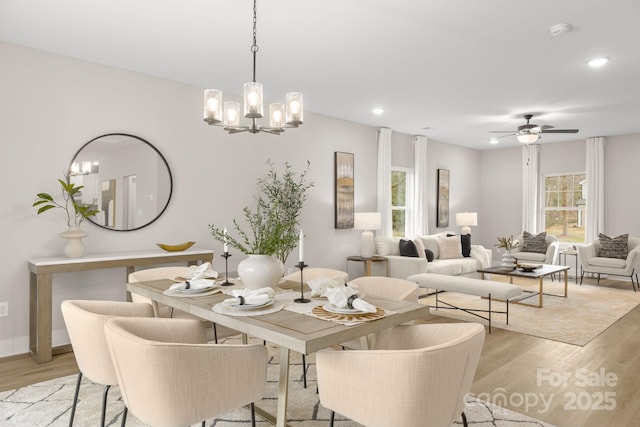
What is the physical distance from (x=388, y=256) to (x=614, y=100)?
11.5ft

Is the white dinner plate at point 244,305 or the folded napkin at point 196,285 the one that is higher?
the folded napkin at point 196,285

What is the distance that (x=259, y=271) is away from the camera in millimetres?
2383

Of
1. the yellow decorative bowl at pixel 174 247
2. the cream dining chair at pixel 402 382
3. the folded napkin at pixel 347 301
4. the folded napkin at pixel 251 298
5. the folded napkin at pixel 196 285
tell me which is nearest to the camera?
the cream dining chair at pixel 402 382

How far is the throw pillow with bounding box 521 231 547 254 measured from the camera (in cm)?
775

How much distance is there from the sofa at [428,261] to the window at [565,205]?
230 cm

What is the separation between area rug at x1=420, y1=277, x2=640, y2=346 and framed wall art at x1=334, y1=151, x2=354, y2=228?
160 cm

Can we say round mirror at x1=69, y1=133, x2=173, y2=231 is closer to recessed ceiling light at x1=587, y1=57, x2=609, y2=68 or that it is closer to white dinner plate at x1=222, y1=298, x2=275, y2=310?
white dinner plate at x1=222, y1=298, x2=275, y2=310

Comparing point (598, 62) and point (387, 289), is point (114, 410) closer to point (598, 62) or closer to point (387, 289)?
point (387, 289)

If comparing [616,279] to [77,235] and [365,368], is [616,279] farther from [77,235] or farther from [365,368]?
[77,235]

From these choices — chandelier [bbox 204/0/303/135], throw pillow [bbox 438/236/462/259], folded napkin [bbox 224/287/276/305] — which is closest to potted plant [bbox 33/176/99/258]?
chandelier [bbox 204/0/303/135]

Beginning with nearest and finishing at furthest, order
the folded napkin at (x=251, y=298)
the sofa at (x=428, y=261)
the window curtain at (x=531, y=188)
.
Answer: the folded napkin at (x=251, y=298) < the sofa at (x=428, y=261) < the window curtain at (x=531, y=188)

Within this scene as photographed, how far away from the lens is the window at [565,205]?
8445 millimetres

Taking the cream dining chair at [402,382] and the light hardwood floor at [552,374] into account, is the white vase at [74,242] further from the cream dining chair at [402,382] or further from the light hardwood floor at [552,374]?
the cream dining chair at [402,382]

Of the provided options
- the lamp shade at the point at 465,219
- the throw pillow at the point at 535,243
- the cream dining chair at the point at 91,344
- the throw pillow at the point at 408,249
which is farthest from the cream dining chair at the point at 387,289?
the throw pillow at the point at 535,243
